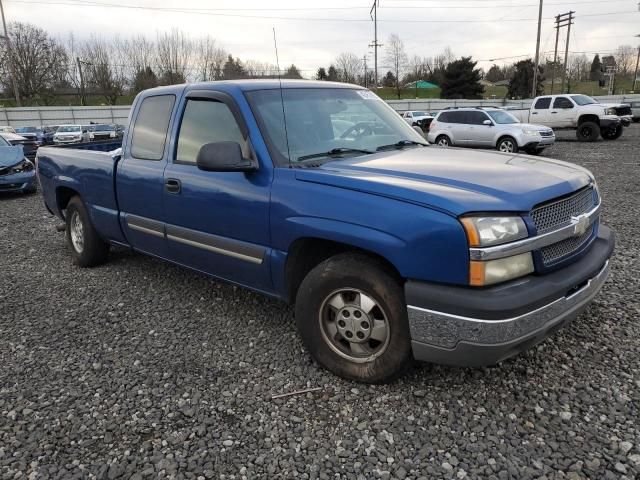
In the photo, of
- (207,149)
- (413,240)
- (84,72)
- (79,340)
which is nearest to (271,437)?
(413,240)

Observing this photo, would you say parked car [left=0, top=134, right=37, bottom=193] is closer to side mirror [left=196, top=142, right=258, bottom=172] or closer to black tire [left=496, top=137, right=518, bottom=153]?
side mirror [left=196, top=142, right=258, bottom=172]

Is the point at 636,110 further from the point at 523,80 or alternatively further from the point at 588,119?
the point at 523,80

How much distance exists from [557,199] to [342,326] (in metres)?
1.39

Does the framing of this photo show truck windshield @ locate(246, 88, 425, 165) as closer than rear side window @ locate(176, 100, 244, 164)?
Yes

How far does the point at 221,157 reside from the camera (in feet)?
9.84

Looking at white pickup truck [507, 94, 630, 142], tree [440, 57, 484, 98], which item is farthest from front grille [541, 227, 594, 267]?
tree [440, 57, 484, 98]

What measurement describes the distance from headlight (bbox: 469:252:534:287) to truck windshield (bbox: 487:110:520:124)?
15.4 m

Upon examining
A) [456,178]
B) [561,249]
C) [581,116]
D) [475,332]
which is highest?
[456,178]

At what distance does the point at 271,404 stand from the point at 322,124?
1919 millimetres

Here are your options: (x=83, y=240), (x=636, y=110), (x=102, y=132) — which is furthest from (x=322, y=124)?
(x=636, y=110)

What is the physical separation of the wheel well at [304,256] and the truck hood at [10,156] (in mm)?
10366

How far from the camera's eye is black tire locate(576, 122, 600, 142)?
19.7 meters

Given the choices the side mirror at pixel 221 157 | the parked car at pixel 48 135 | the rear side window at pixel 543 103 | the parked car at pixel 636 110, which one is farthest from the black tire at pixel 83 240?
the parked car at pixel 636 110

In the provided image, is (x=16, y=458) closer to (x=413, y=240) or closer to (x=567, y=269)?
(x=413, y=240)
